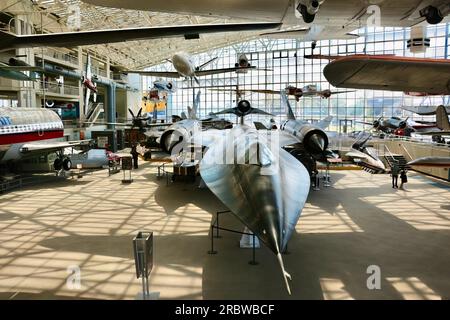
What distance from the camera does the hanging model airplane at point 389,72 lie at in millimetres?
6809

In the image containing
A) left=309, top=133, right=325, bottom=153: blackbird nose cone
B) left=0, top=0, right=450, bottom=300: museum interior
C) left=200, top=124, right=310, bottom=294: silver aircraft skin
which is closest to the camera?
left=200, top=124, right=310, bottom=294: silver aircraft skin

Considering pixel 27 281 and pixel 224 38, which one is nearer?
pixel 27 281

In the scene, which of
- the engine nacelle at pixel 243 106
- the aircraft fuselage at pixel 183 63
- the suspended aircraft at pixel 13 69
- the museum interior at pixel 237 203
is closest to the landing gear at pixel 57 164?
the museum interior at pixel 237 203

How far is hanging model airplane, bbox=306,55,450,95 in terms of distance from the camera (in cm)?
681

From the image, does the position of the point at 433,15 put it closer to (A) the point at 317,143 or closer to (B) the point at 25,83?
(A) the point at 317,143

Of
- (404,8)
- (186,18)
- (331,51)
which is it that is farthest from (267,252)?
(331,51)

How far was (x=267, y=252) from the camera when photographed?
8484mm

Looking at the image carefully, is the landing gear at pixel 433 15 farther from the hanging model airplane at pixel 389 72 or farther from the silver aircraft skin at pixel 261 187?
the silver aircraft skin at pixel 261 187

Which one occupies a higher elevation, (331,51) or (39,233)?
(331,51)

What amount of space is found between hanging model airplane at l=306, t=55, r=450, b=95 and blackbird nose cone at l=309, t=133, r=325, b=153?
18.9ft

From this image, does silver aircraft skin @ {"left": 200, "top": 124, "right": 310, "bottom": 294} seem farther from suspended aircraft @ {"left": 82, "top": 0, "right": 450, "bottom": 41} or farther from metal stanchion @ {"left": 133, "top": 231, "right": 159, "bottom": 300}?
suspended aircraft @ {"left": 82, "top": 0, "right": 450, "bottom": 41}

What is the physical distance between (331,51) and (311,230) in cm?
3392

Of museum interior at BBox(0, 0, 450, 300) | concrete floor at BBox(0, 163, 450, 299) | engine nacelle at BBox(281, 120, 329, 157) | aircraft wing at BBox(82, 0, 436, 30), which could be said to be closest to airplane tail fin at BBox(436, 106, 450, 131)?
museum interior at BBox(0, 0, 450, 300)

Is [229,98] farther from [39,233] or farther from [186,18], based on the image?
[39,233]
